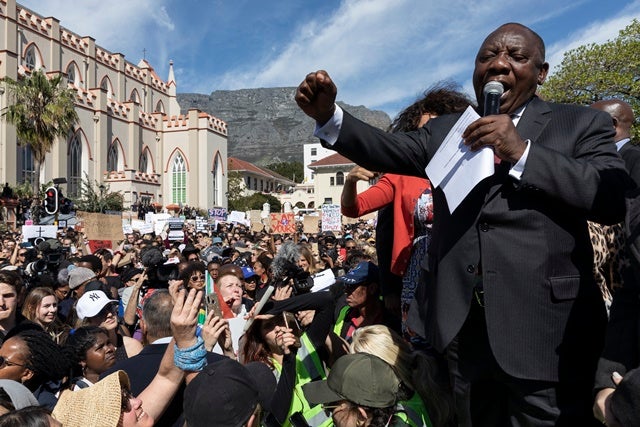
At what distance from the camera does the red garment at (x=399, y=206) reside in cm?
308

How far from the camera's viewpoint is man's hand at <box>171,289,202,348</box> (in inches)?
96.2

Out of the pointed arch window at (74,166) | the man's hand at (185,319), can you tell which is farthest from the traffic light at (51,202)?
the pointed arch window at (74,166)

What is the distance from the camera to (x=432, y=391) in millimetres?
2396

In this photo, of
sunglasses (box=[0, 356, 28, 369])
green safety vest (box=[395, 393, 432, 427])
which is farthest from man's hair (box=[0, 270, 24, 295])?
green safety vest (box=[395, 393, 432, 427])

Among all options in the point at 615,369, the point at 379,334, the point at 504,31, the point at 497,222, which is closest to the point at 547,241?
the point at 497,222

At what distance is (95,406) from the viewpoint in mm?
2334

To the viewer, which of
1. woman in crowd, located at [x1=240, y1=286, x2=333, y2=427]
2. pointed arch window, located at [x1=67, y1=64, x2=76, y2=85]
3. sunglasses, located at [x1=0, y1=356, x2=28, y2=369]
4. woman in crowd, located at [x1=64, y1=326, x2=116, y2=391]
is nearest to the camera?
woman in crowd, located at [x1=240, y1=286, x2=333, y2=427]

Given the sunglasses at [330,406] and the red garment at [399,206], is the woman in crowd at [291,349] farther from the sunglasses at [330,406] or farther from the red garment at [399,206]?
the red garment at [399,206]

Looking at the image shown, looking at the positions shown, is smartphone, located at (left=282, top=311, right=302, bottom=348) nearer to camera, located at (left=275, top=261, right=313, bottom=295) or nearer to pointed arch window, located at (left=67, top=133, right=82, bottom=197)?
camera, located at (left=275, top=261, right=313, bottom=295)

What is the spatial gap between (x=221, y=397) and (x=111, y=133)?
48464 millimetres

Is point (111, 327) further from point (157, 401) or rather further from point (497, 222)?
point (497, 222)

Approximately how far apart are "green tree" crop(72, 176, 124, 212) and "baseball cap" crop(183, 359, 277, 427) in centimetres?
3782

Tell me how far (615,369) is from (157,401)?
1986 mm

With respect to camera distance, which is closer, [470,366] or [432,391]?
[470,366]
